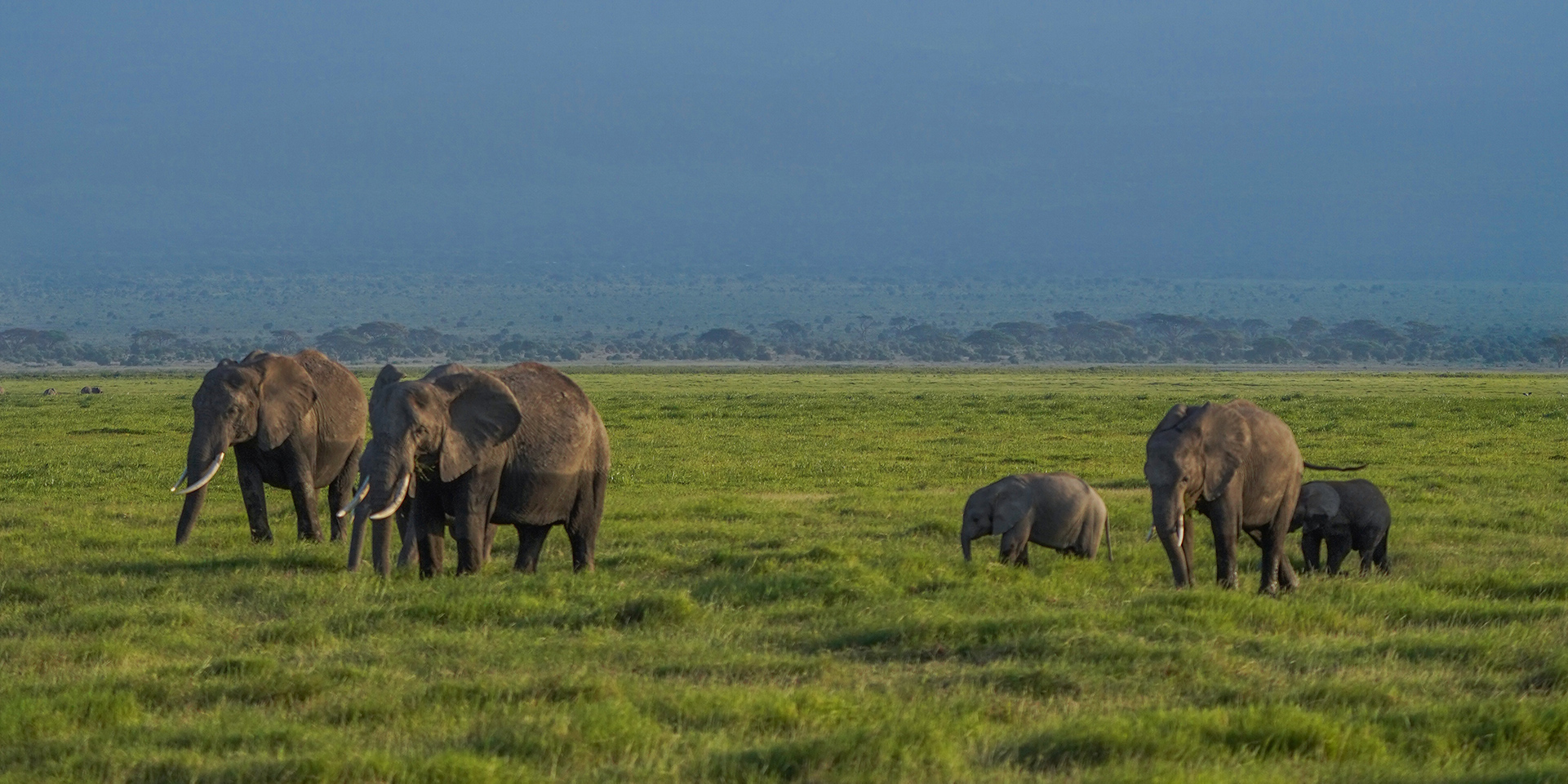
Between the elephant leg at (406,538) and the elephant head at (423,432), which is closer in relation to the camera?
the elephant head at (423,432)

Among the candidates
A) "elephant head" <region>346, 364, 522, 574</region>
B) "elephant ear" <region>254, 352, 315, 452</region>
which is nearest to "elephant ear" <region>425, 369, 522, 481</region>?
"elephant head" <region>346, 364, 522, 574</region>

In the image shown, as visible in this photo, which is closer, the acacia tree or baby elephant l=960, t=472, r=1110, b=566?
baby elephant l=960, t=472, r=1110, b=566

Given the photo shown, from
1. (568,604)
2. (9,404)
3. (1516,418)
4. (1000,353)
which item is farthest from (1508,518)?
(1000,353)

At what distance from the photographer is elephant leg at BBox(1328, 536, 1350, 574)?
56.9 ft

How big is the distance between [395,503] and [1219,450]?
22.6 ft

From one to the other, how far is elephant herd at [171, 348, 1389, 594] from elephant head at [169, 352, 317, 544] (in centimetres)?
2

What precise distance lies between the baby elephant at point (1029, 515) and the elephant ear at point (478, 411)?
4741 mm

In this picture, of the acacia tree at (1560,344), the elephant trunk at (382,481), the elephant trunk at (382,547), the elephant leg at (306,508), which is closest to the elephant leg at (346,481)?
the elephant leg at (306,508)

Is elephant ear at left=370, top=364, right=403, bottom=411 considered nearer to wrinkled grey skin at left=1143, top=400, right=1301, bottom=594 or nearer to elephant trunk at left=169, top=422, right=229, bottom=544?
elephant trunk at left=169, top=422, right=229, bottom=544

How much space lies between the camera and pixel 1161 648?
39.1 ft

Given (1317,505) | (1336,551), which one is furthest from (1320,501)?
(1336,551)

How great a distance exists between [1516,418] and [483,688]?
38900 millimetres

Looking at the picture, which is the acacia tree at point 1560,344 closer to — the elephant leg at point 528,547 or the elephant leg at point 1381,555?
the elephant leg at point 1381,555

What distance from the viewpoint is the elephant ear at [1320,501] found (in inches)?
671
